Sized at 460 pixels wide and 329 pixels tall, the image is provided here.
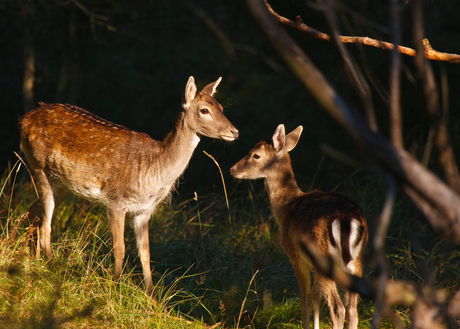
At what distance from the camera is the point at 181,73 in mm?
11953

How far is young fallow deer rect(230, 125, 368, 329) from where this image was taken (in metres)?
3.61

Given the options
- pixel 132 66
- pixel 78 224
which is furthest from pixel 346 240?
pixel 132 66

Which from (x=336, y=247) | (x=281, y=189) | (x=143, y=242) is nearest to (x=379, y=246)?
(x=336, y=247)

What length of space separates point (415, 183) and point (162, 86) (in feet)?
36.5

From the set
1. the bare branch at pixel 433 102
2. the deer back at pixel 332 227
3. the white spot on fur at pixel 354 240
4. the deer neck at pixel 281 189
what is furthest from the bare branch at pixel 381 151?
the deer neck at pixel 281 189

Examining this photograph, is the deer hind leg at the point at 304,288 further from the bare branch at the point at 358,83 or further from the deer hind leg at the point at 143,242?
the bare branch at the point at 358,83

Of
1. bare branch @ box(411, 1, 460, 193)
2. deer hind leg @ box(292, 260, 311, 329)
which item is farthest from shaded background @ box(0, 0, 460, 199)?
bare branch @ box(411, 1, 460, 193)

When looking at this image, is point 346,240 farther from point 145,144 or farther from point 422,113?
point 422,113

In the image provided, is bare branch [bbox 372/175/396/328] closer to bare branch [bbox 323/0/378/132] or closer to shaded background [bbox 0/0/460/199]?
bare branch [bbox 323/0/378/132]

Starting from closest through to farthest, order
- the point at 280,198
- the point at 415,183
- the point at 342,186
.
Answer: the point at 415,183 → the point at 280,198 → the point at 342,186

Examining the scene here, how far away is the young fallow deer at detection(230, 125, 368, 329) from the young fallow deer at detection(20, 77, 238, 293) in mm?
467

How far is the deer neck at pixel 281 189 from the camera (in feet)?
15.5

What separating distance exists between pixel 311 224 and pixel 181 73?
28.7 feet

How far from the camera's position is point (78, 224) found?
5973 mm
